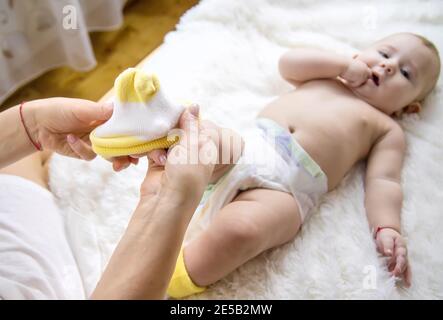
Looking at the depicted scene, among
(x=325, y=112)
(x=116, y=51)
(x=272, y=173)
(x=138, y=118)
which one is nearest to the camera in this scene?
(x=138, y=118)

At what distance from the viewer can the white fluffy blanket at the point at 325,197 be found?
3.06 feet

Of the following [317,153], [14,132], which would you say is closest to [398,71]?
[317,153]

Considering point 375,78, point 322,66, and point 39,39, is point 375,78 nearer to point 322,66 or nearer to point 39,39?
point 322,66

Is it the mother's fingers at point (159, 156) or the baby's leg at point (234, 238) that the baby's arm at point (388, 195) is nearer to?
the baby's leg at point (234, 238)

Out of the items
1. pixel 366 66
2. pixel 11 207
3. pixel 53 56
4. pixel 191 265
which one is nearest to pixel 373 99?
pixel 366 66

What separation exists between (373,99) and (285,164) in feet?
1.12

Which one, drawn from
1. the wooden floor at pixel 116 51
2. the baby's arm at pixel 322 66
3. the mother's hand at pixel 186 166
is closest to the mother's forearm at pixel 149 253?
the mother's hand at pixel 186 166

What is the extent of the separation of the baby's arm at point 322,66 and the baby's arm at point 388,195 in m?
0.17

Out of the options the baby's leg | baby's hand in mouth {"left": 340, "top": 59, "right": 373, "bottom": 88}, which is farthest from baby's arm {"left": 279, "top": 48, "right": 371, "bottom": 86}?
the baby's leg

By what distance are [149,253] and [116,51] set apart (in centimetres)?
116

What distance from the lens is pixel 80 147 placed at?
0.87m

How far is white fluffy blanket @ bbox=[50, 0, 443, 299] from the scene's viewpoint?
3.06ft

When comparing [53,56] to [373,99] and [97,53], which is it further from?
[373,99]
